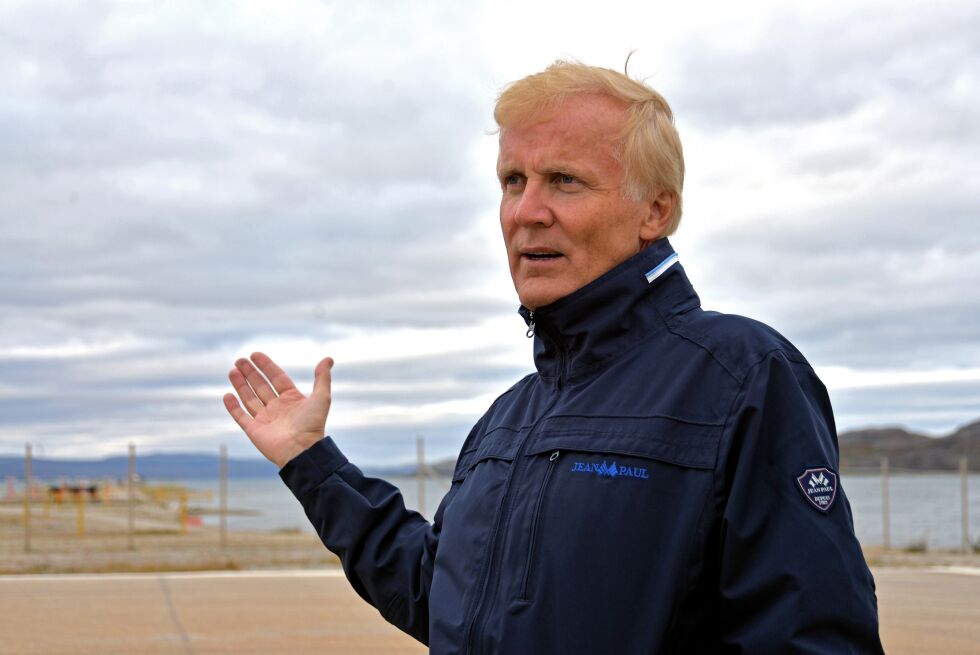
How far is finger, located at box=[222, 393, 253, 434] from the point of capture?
3.02 m

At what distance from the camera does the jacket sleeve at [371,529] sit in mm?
2775

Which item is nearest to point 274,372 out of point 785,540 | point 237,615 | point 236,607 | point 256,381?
point 256,381

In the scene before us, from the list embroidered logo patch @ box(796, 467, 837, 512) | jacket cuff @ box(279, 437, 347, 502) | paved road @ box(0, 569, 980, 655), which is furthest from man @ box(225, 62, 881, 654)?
paved road @ box(0, 569, 980, 655)

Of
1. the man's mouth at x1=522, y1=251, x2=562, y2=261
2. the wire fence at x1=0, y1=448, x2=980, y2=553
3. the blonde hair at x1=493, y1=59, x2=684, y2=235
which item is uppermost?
the blonde hair at x1=493, y1=59, x2=684, y2=235

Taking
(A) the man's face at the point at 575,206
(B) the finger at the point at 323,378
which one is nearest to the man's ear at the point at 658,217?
(A) the man's face at the point at 575,206

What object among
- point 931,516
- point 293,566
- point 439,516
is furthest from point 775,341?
point 931,516

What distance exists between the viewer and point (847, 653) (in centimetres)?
188

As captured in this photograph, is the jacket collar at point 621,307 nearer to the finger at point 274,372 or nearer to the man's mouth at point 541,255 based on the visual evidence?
the man's mouth at point 541,255

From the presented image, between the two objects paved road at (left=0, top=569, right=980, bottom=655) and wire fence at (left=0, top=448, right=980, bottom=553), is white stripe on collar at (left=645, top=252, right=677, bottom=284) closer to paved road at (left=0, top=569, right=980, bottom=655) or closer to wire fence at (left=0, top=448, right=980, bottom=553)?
wire fence at (left=0, top=448, right=980, bottom=553)

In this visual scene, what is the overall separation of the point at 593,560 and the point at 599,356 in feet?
1.36

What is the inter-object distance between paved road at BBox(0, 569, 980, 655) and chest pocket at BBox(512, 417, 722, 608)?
212 inches

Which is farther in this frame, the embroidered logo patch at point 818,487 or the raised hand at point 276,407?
the raised hand at point 276,407

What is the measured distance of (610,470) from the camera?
6.85 ft

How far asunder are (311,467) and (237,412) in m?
0.32
